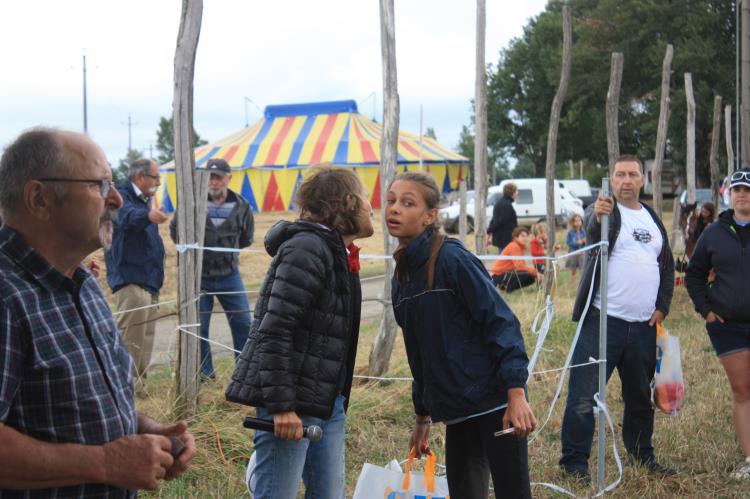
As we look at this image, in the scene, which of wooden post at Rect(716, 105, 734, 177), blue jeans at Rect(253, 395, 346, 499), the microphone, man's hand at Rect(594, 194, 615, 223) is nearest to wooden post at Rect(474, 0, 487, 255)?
man's hand at Rect(594, 194, 615, 223)

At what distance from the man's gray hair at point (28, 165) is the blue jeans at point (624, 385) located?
Answer: 3.64m

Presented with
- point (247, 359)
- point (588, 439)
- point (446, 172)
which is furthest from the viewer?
point (446, 172)

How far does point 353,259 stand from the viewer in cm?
316

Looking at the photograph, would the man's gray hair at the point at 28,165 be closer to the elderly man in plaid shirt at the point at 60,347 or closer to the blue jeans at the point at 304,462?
the elderly man in plaid shirt at the point at 60,347

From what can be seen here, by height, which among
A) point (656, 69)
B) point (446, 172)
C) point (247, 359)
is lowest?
point (247, 359)

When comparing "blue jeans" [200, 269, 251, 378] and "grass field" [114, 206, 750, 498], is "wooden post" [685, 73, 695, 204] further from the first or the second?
"blue jeans" [200, 269, 251, 378]

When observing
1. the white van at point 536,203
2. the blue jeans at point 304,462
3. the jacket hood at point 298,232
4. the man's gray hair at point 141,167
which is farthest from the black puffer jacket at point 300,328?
the white van at point 536,203

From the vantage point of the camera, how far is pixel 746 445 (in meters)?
5.00

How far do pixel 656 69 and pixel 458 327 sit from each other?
38.8m

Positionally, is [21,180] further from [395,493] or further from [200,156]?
[200,156]

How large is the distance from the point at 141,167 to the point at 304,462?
409 centimetres

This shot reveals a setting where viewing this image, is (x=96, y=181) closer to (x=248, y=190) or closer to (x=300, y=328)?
(x=300, y=328)

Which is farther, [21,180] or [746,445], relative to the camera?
[746,445]

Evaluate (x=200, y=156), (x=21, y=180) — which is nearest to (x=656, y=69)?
(x=200, y=156)
